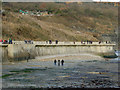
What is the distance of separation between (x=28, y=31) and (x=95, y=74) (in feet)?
236

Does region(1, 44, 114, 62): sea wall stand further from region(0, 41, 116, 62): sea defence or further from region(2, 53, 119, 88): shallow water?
region(2, 53, 119, 88): shallow water

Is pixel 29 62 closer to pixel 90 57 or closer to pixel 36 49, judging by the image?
pixel 36 49

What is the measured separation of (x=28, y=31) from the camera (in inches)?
4894

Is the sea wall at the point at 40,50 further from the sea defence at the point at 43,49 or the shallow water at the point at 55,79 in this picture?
the shallow water at the point at 55,79

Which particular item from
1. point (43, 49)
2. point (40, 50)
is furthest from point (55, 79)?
point (43, 49)

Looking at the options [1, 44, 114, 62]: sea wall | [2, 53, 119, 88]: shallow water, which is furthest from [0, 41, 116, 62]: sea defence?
[2, 53, 119, 88]: shallow water

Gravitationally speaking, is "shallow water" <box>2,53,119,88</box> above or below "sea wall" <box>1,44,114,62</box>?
below

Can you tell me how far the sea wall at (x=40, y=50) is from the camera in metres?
68.6

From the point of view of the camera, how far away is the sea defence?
68.6m

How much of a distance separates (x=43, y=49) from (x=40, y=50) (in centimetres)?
148

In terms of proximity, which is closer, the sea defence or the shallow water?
the shallow water

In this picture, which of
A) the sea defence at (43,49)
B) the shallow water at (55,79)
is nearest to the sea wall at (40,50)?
the sea defence at (43,49)

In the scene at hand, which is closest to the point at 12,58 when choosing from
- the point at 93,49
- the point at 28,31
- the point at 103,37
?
Result: the point at 93,49

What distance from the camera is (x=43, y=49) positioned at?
83.4m
